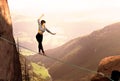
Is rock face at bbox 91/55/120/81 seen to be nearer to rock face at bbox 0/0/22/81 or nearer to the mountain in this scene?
rock face at bbox 0/0/22/81

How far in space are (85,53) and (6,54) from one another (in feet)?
211

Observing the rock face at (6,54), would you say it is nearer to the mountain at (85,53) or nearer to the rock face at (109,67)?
the rock face at (109,67)

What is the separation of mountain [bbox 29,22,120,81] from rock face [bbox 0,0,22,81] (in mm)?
39329

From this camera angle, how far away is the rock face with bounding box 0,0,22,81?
73.0 feet

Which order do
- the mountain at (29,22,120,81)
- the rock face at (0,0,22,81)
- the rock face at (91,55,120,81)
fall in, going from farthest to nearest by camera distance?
1. the mountain at (29,22,120,81)
2. the rock face at (91,55,120,81)
3. the rock face at (0,0,22,81)

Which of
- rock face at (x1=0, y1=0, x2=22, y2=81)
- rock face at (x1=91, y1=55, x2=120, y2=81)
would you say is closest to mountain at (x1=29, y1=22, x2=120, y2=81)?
rock face at (x1=91, y1=55, x2=120, y2=81)

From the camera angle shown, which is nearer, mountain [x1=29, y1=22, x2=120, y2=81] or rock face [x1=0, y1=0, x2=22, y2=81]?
rock face [x1=0, y1=0, x2=22, y2=81]

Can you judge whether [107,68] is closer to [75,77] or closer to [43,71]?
[43,71]

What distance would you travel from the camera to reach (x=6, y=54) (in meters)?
22.9

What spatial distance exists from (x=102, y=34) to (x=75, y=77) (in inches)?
1182

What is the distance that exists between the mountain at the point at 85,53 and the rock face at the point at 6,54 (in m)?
39.3

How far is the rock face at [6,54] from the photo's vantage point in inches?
877

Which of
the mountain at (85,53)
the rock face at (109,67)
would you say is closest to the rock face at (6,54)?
the rock face at (109,67)

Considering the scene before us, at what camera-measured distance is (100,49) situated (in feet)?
275
